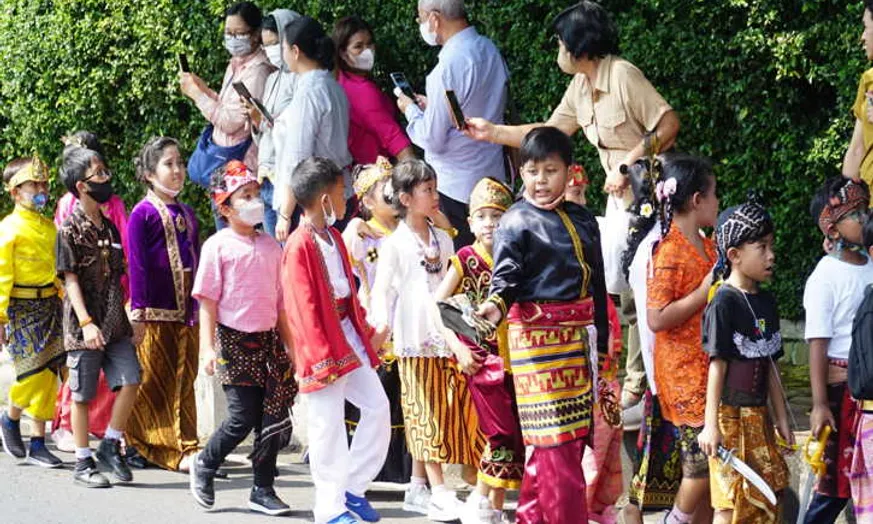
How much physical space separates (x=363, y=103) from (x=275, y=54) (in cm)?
64

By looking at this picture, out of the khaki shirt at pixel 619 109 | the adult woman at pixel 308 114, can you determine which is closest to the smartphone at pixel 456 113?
the khaki shirt at pixel 619 109

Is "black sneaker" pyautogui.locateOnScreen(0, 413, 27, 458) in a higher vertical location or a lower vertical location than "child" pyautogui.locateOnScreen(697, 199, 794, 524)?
lower

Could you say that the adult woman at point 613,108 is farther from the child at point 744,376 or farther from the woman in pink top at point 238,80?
the woman in pink top at point 238,80

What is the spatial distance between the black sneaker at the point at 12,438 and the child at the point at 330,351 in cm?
244

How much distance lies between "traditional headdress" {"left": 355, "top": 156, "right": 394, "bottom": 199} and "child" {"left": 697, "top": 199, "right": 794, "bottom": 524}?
2.37m

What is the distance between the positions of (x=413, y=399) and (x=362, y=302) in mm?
733

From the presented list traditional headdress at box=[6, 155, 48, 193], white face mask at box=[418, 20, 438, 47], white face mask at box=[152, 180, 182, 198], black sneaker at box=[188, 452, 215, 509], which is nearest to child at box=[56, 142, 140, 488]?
white face mask at box=[152, 180, 182, 198]

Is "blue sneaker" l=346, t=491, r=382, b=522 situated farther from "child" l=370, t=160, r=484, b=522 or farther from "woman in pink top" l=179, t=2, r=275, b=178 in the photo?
"woman in pink top" l=179, t=2, r=275, b=178

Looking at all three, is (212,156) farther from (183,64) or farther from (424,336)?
(424,336)

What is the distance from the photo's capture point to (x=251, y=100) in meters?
9.78

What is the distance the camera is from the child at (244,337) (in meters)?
8.05

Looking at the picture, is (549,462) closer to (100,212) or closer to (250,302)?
(250,302)

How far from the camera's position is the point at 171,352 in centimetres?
911

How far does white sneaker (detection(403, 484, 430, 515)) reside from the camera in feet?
26.5
